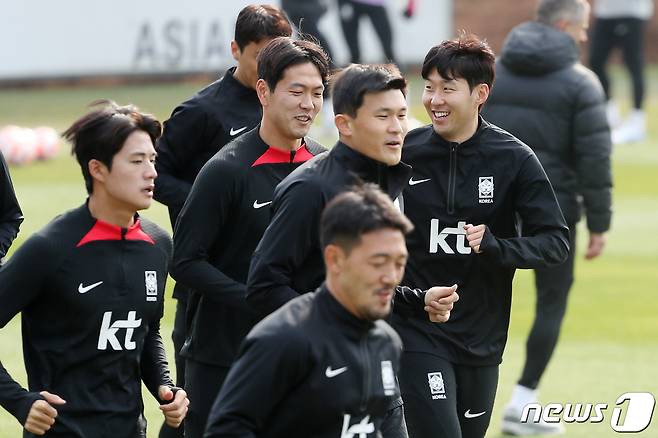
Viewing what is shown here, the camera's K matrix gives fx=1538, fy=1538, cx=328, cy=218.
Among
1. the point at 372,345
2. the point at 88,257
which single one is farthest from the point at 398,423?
the point at 88,257

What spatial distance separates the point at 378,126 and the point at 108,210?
1.04 metres

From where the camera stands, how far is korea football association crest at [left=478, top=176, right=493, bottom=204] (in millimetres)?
6637

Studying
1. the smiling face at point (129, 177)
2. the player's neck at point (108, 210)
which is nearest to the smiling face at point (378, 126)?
the smiling face at point (129, 177)

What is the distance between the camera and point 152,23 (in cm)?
2488

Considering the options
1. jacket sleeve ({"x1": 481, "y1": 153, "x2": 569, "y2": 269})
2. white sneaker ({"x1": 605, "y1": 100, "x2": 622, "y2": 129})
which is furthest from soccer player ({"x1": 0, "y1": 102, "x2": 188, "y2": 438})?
white sneaker ({"x1": 605, "y1": 100, "x2": 622, "y2": 129})

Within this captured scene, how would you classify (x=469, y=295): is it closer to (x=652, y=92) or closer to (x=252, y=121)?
(x=252, y=121)

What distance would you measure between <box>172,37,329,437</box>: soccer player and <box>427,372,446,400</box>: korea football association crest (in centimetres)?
80

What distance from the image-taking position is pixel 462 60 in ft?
21.8

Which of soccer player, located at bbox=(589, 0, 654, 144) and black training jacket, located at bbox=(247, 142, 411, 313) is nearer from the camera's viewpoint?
black training jacket, located at bbox=(247, 142, 411, 313)

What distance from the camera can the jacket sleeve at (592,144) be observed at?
894cm

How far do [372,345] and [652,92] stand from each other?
816 inches

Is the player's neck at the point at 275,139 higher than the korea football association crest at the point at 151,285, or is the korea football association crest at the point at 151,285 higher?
the player's neck at the point at 275,139

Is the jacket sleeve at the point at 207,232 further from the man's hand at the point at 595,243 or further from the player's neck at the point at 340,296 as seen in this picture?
the man's hand at the point at 595,243

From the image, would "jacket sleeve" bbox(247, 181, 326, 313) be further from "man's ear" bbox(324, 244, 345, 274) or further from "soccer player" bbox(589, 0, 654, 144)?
"soccer player" bbox(589, 0, 654, 144)
